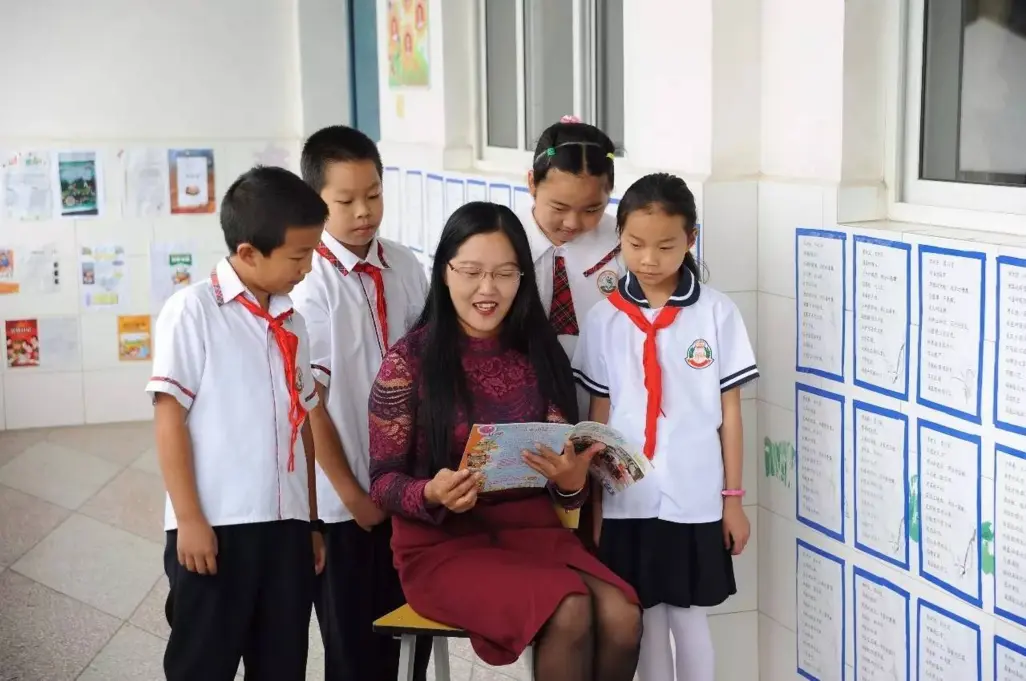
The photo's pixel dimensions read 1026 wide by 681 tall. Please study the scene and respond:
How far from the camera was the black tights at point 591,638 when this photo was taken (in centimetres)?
194

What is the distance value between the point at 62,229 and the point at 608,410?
411cm

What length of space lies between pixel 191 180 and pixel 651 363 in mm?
4056

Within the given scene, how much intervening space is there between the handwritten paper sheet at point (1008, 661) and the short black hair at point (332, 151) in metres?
1.38

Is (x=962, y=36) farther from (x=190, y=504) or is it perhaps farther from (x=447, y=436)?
(x=190, y=504)

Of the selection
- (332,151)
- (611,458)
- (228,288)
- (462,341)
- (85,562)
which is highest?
(332,151)

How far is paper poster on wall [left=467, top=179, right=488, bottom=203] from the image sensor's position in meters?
3.81

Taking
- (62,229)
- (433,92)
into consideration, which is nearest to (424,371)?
(433,92)

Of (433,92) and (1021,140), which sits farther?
(433,92)

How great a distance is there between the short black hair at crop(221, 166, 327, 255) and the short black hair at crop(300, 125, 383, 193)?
0.72 feet

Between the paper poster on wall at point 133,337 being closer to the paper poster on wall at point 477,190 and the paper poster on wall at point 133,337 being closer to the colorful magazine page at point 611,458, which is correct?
the paper poster on wall at point 477,190

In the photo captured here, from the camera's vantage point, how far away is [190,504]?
2.00m

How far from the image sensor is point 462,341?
2.16 meters

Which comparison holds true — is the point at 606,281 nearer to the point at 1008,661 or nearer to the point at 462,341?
the point at 462,341

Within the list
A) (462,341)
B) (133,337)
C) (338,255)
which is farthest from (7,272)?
(462,341)
